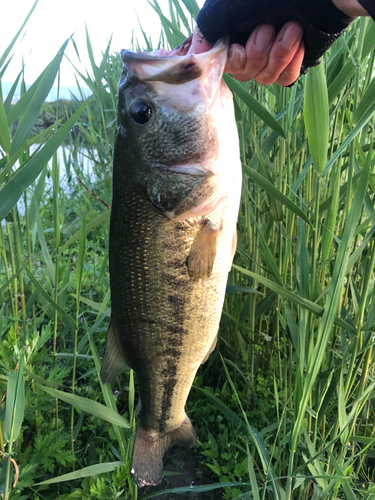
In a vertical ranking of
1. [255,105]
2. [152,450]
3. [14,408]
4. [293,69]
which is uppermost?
[293,69]

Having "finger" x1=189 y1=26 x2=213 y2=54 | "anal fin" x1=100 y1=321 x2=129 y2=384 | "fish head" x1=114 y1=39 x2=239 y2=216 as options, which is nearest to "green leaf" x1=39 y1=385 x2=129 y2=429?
"anal fin" x1=100 y1=321 x2=129 y2=384

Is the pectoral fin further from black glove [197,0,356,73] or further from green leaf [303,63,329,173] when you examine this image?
black glove [197,0,356,73]

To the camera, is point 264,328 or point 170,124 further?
point 264,328

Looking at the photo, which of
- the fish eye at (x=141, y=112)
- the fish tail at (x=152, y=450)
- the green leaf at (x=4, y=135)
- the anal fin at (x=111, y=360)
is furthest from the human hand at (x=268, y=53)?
the fish tail at (x=152, y=450)

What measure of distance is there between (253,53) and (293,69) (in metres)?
0.15

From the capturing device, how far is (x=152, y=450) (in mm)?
1429

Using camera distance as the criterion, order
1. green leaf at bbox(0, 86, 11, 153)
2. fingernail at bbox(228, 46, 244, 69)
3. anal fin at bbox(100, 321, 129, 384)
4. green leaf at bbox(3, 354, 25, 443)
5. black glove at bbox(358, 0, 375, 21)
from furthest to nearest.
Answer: anal fin at bbox(100, 321, 129, 384), fingernail at bbox(228, 46, 244, 69), green leaf at bbox(0, 86, 11, 153), green leaf at bbox(3, 354, 25, 443), black glove at bbox(358, 0, 375, 21)

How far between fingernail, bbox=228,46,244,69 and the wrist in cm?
30

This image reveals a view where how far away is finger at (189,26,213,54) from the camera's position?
1187 mm

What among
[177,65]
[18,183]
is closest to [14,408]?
[18,183]

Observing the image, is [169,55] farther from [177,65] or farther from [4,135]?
[4,135]

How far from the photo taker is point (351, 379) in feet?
4.74

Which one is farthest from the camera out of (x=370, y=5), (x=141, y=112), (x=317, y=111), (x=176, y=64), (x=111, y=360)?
(x=111, y=360)

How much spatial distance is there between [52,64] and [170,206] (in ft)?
1.89
